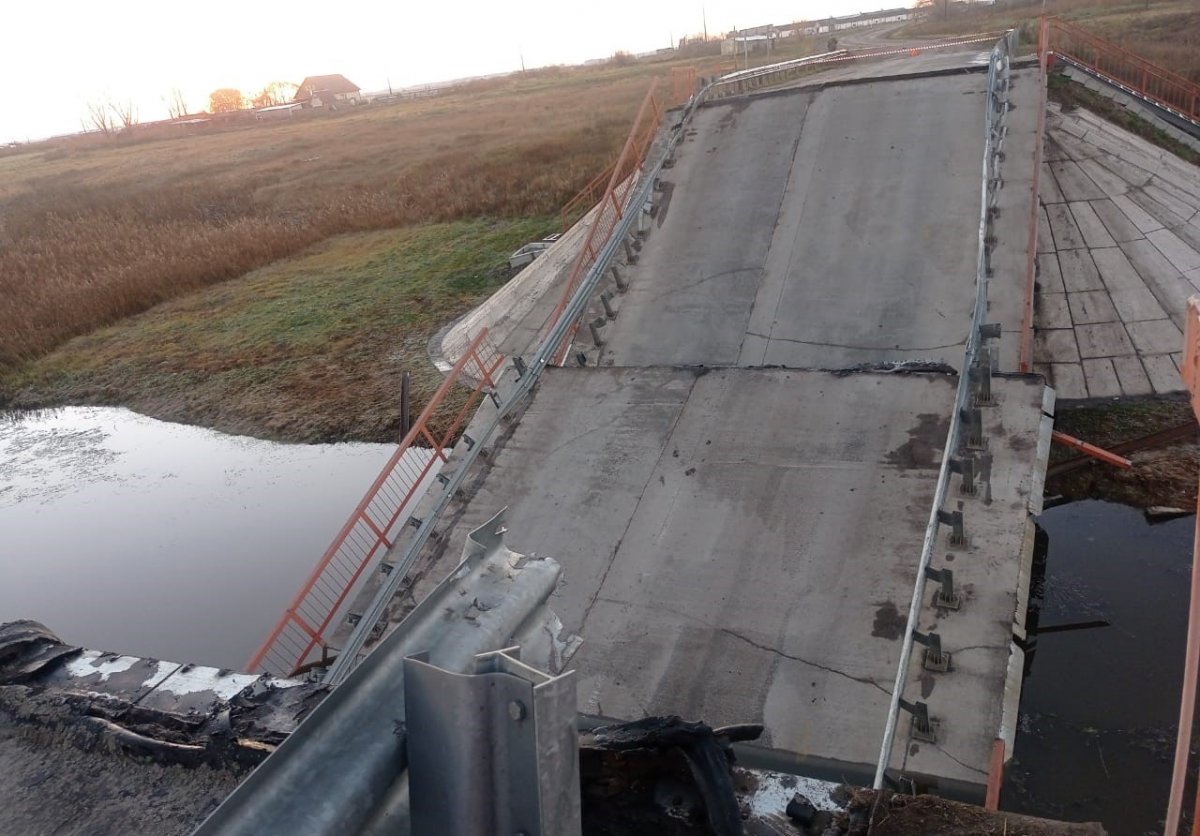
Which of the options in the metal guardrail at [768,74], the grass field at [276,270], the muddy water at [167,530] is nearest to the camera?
the muddy water at [167,530]

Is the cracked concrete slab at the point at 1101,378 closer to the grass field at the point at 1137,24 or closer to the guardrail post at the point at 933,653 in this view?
the guardrail post at the point at 933,653

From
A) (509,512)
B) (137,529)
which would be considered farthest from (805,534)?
(137,529)

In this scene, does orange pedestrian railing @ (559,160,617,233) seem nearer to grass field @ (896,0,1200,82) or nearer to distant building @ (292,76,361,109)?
grass field @ (896,0,1200,82)

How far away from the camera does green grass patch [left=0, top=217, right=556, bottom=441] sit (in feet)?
55.1

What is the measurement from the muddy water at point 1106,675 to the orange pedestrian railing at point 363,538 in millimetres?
5922

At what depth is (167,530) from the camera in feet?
44.4

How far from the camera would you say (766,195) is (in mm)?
11656

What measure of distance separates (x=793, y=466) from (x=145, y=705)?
5.70 m

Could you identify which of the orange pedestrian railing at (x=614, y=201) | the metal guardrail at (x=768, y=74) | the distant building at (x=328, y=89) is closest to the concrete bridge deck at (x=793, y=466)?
the orange pedestrian railing at (x=614, y=201)

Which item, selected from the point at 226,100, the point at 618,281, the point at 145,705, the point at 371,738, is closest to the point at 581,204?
the point at 618,281

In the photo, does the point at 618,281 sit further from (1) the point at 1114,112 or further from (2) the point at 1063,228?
(1) the point at 1114,112

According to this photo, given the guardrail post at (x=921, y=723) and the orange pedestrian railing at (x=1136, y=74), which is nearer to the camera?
the guardrail post at (x=921, y=723)

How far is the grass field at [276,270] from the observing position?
18.5 meters

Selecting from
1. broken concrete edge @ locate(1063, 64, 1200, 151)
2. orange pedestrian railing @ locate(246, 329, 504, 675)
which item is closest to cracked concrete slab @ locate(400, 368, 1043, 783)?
orange pedestrian railing @ locate(246, 329, 504, 675)
